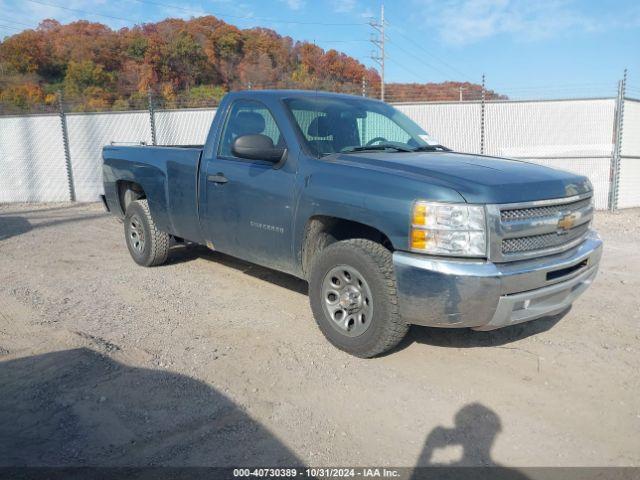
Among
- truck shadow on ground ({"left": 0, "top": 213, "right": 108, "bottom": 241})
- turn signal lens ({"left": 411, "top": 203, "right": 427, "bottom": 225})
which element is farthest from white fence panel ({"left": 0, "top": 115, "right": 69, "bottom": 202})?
turn signal lens ({"left": 411, "top": 203, "right": 427, "bottom": 225})

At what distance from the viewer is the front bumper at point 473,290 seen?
3191mm

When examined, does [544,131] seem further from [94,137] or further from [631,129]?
[94,137]

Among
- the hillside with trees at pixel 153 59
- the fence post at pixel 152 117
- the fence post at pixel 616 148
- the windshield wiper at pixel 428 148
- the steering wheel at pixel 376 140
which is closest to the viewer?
the steering wheel at pixel 376 140

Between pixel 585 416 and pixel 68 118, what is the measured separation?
45.0 feet

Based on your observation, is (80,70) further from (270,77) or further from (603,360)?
(603,360)

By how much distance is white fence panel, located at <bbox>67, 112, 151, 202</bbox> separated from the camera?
13.3 metres

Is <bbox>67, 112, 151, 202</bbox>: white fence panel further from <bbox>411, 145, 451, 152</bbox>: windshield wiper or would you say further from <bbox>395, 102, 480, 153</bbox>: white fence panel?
<bbox>411, 145, 451, 152</bbox>: windshield wiper

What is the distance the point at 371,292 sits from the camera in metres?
3.61

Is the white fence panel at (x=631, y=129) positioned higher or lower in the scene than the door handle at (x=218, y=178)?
higher

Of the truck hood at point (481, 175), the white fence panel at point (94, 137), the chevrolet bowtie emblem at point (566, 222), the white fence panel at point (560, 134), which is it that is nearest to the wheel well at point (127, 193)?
the truck hood at point (481, 175)

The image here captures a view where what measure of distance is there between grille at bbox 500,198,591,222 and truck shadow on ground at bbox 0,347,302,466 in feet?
6.33

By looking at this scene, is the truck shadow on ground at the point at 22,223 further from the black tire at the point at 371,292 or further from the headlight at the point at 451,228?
the headlight at the point at 451,228

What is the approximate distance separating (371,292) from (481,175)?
1.09m

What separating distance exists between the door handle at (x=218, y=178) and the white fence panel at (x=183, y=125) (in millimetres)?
8061
